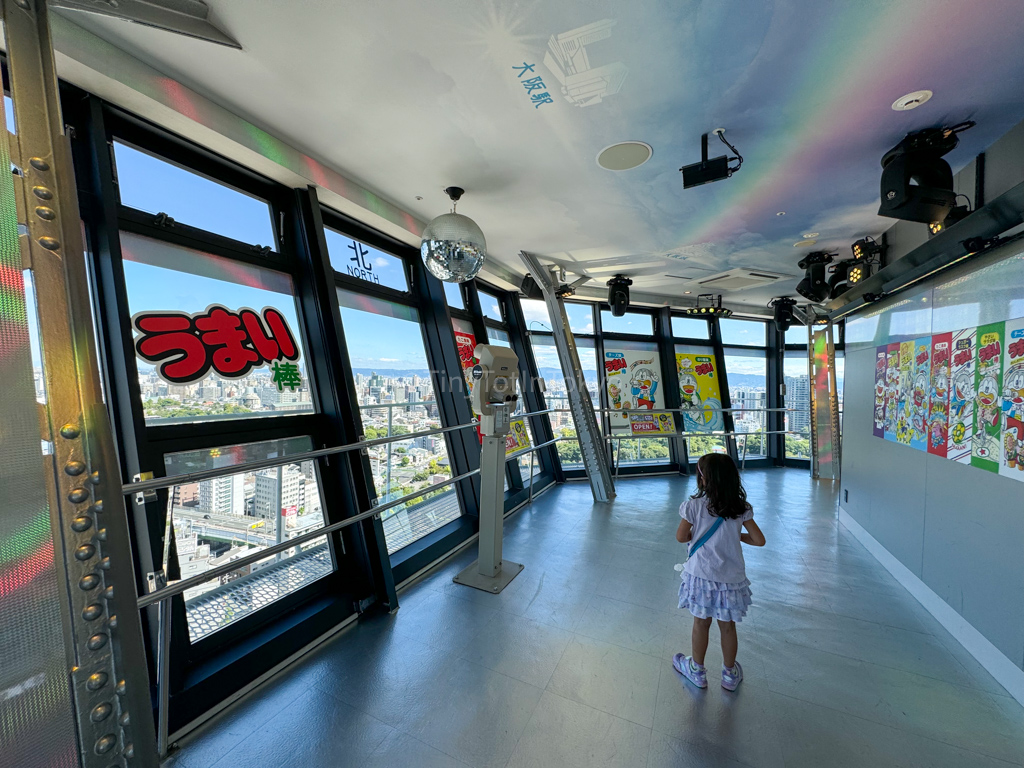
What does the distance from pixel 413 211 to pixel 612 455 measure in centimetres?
436

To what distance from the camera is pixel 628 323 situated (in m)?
6.41

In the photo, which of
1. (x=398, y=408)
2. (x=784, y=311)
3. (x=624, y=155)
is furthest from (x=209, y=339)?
(x=784, y=311)

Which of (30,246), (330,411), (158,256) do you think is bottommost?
(330,411)

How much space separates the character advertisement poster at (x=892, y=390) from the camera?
117 inches

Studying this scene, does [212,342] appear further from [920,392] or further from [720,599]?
[920,392]

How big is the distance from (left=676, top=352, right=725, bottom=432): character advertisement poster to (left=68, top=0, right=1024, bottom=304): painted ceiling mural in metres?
3.94

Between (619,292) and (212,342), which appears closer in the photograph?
(212,342)

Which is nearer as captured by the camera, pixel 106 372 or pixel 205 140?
pixel 106 372

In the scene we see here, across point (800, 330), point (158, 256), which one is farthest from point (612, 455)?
point (158, 256)

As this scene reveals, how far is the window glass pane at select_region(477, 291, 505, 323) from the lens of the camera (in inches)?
198

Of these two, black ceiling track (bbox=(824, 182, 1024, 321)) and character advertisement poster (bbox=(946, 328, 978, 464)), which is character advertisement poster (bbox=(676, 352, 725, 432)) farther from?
character advertisement poster (bbox=(946, 328, 978, 464))

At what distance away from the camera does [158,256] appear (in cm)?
192

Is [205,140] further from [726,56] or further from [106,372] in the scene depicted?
[726,56]

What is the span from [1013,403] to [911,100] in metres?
1.41
